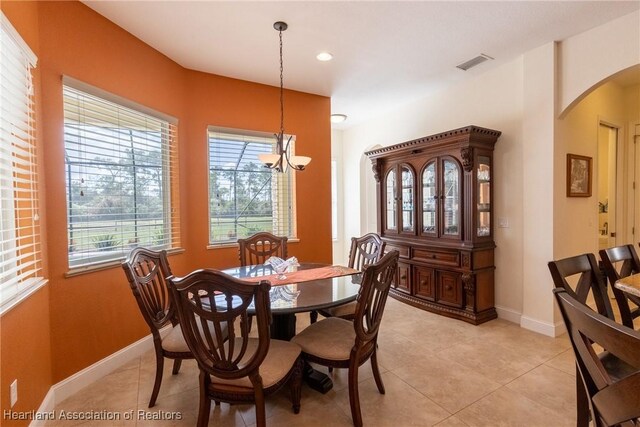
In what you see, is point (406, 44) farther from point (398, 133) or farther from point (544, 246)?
point (544, 246)

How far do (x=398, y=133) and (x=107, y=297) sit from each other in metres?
4.29

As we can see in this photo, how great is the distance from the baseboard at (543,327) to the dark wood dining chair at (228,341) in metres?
2.77

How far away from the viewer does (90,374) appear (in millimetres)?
2344

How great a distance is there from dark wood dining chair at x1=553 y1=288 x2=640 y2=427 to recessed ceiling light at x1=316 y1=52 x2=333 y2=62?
2.92m

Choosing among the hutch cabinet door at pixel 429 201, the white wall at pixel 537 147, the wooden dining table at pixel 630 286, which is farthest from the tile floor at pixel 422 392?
the hutch cabinet door at pixel 429 201

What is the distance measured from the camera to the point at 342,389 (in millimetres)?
2209

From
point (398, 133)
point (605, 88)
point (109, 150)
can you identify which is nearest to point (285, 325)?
point (109, 150)

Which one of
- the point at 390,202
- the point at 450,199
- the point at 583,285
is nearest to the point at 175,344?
the point at 583,285

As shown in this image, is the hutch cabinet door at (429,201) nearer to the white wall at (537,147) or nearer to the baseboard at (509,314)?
the white wall at (537,147)

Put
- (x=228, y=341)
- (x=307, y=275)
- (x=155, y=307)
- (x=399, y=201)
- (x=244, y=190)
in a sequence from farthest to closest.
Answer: (x=399, y=201), (x=244, y=190), (x=307, y=275), (x=155, y=307), (x=228, y=341)

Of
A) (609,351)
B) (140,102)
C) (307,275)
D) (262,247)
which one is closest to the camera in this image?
(609,351)

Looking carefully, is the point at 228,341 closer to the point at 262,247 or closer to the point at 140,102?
the point at 262,247

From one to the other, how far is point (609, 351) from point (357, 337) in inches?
48.1

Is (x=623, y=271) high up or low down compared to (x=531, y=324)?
up
